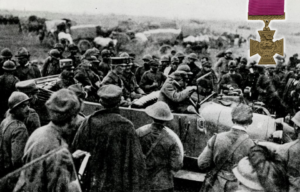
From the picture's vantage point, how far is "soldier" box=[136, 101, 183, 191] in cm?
397

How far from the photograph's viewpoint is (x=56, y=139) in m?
2.77

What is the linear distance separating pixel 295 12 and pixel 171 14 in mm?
2510

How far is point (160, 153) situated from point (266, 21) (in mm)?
3828

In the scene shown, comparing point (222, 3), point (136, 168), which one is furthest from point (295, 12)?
point (136, 168)

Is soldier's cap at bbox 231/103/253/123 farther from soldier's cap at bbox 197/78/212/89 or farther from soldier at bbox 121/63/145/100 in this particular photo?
soldier's cap at bbox 197/78/212/89

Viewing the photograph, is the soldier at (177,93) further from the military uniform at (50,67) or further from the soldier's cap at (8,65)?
the military uniform at (50,67)

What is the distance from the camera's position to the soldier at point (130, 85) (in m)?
7.41

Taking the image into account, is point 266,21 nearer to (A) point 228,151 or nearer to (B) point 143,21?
(B) point 143,21

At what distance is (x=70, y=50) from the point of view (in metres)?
9.23

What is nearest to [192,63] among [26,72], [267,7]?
[267,7]

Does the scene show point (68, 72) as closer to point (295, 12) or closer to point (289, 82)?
point (295, 12)

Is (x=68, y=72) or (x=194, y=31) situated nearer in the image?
(x=68, y=72)

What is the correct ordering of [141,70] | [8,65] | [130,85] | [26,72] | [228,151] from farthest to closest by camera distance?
[141,70] < [26,72] < [130,85] < [8,65] < [228,151]

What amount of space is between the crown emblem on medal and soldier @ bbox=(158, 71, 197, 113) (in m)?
1.54
